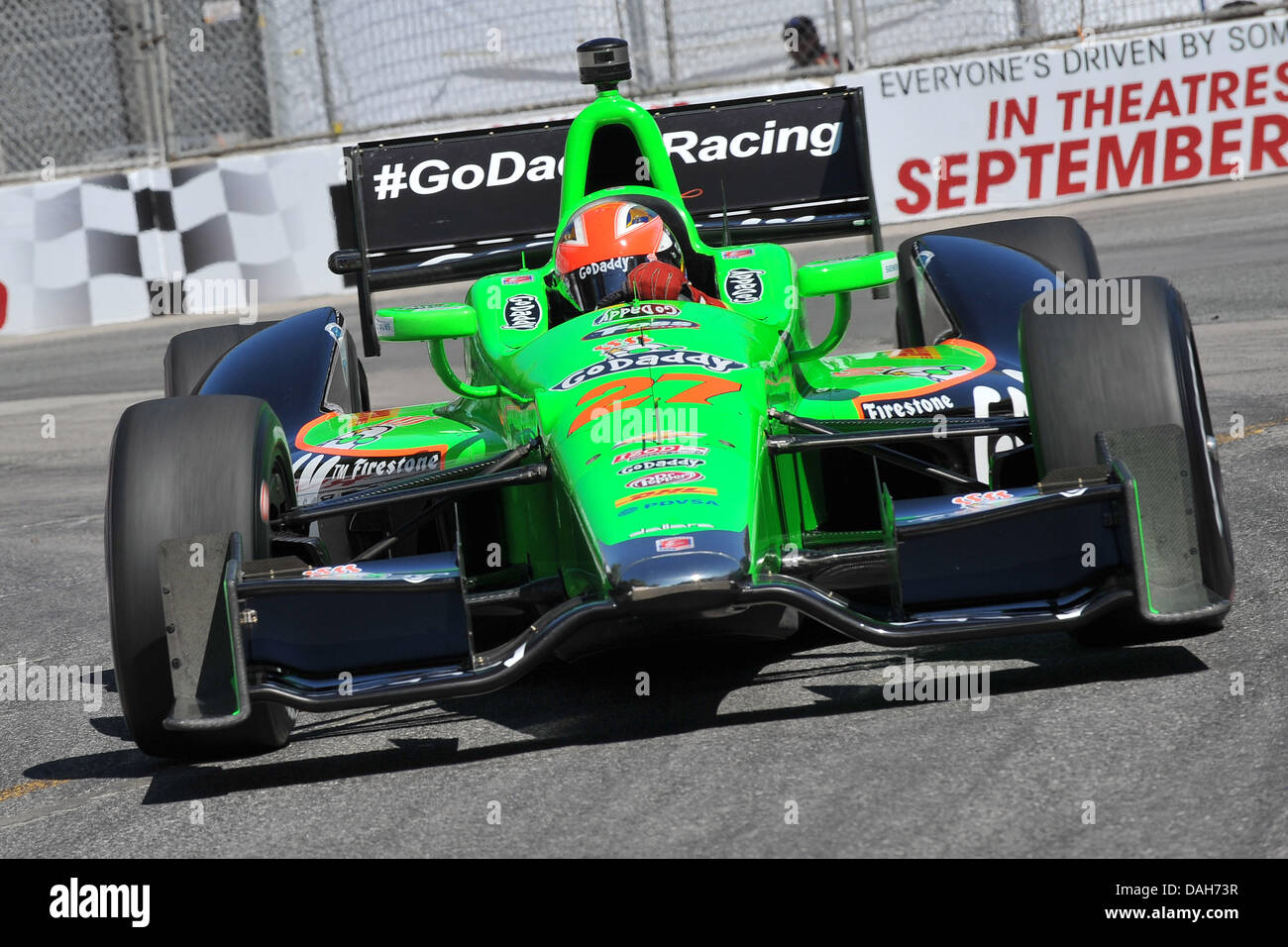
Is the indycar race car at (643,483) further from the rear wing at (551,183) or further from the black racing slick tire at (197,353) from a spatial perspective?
the rear wing at (551,183)

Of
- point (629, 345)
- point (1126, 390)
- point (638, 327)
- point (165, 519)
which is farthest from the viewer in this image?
point (638, 327)

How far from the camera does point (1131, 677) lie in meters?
4.48

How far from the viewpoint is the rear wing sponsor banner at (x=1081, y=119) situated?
45.1ft

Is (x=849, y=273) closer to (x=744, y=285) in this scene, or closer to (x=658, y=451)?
(x=744, y=285)

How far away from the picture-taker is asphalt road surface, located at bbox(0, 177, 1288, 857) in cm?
360

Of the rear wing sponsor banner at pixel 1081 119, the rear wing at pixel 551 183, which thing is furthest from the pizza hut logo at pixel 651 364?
the rear wing sponsor banner at pixel 1081 119

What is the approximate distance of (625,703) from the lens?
189 inches

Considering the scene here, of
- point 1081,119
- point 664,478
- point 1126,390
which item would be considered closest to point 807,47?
point 1081,119

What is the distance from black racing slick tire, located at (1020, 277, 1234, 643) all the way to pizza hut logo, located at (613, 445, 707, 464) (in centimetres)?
95

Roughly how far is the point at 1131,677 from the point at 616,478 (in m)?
1.39

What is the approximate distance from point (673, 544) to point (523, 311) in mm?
1887

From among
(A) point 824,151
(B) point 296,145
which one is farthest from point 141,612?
(B) point 296,145
